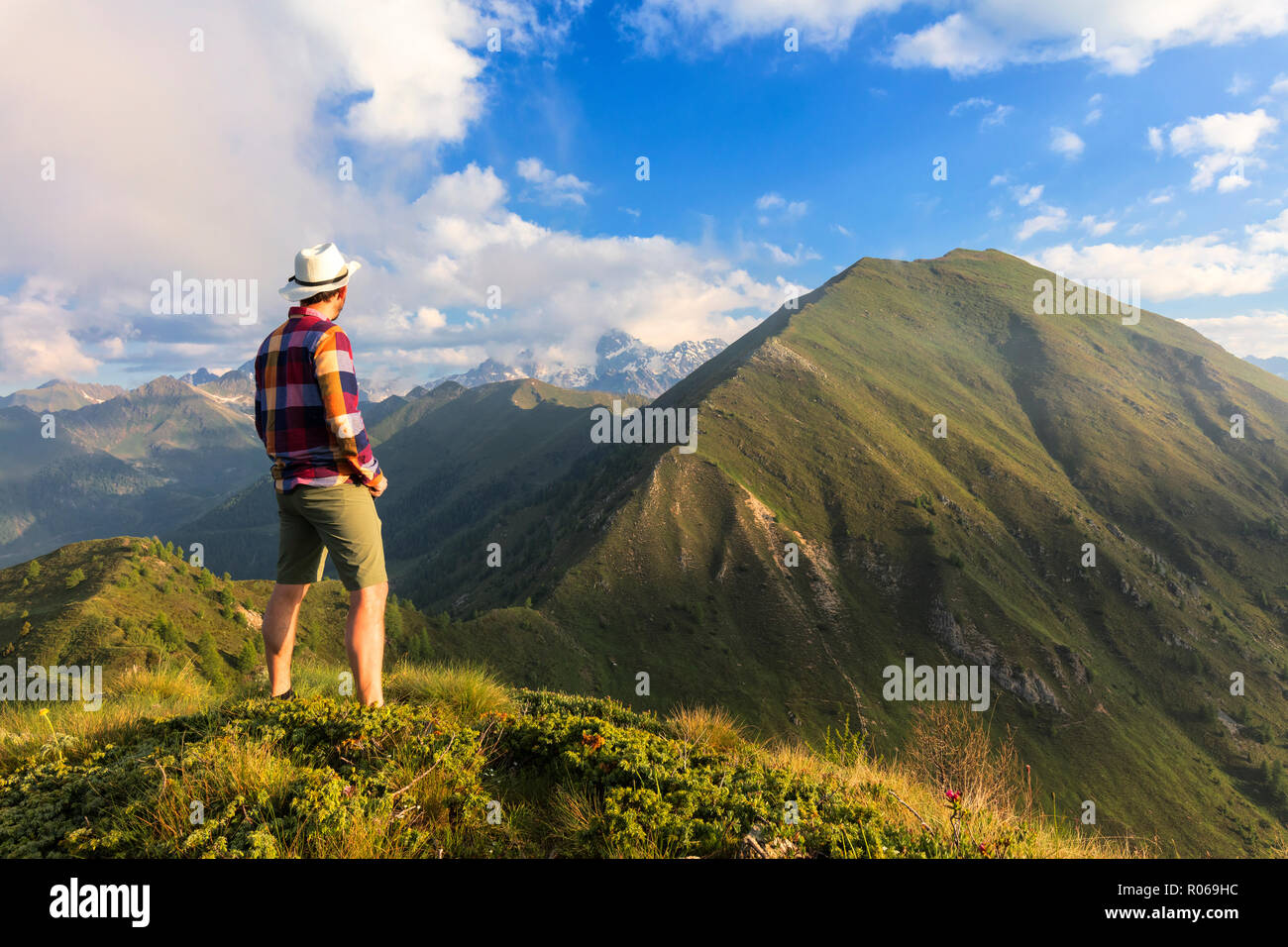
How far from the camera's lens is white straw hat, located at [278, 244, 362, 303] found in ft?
16.6

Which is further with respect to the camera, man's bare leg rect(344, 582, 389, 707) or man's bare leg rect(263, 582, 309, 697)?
man's bare leg rect(263, 582, 309, 697)

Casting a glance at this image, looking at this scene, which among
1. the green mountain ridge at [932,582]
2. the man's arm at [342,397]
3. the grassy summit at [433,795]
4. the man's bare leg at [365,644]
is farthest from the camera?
the green mountain ridge at [932,582]

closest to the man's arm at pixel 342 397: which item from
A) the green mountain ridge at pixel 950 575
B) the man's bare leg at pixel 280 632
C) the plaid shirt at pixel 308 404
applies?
the plaid shirt at pixel 308 404

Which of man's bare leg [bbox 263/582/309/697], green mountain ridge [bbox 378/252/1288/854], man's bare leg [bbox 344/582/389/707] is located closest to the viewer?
man's bare leg [bbox 344/582/389/707]

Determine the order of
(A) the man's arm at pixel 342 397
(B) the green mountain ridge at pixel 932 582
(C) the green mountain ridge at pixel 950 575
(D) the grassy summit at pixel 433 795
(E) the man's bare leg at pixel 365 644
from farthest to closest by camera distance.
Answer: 1. (C) the green mountain ridge at pixel 950 575
2. (B) the green mountain ridge at pixel 932 582
3. (E) the man's bare leg at pixel 365 644
4. (A) the man's arm at pixel 342 397
5. (D) the grassy summit at pixel 433 795

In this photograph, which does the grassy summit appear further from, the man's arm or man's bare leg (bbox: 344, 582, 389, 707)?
the man's arm

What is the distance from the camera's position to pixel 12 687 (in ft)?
40.0

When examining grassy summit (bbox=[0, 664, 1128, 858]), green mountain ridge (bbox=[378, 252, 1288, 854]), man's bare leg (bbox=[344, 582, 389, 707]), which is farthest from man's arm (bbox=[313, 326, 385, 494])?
green mountain ridge (bbox=[378, 252, 1288, 854])

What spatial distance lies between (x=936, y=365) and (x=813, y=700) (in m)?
136

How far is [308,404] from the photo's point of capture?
4820 mm

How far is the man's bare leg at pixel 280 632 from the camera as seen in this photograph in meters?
5.32

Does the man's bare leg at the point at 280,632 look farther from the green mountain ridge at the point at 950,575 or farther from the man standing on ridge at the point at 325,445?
the green mountain ridge at the point at 950,575

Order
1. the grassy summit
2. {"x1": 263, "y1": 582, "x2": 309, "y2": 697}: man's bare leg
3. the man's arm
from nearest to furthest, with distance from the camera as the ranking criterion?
the grassy summit < the man's arm < {"x1": 263, "y1": 582, "x2": 309, "y2": 697}: man's bare leg
